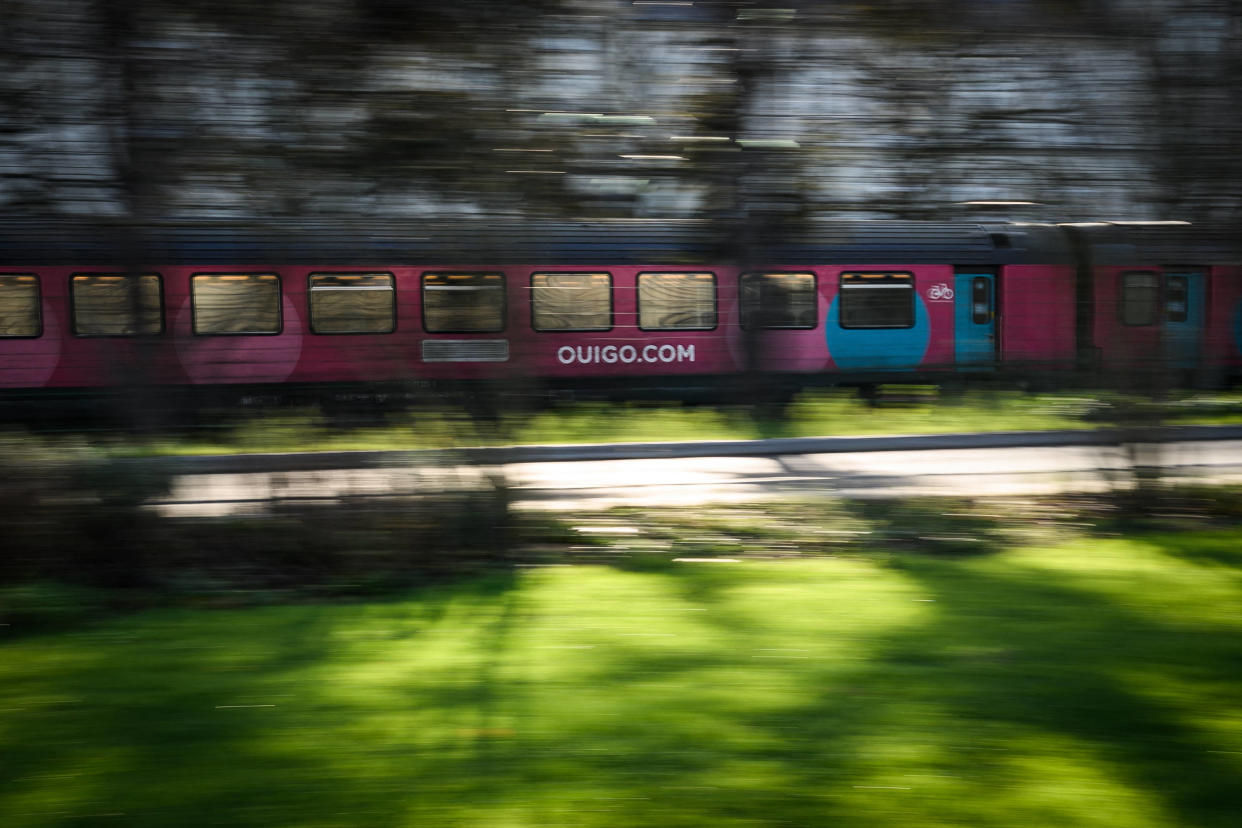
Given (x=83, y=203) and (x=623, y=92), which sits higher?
(x=623, y=92)

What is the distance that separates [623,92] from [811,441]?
249cm

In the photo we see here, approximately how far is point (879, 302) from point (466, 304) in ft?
35.1

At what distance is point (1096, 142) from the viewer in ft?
19.4

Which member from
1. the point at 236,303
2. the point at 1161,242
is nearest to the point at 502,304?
the point at 236,303

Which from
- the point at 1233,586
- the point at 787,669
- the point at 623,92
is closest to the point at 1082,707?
the point at 787,669

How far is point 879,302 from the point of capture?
14.7m

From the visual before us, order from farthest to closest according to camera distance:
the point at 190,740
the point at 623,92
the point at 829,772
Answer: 1. the point at 623,92
2. the point at 190,740
3. the point at 829,772

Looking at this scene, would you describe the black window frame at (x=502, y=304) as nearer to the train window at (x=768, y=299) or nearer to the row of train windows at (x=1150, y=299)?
the train window at (x=768, y=299)

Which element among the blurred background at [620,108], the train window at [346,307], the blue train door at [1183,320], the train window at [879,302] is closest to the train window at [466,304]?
the train window at [346,307]

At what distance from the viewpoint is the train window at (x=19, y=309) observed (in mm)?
5164

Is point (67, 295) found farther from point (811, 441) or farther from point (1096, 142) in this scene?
point (1096, 142)

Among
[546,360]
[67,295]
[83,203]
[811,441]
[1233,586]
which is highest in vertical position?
[83,203]

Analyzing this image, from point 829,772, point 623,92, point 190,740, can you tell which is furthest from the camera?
point 623,92

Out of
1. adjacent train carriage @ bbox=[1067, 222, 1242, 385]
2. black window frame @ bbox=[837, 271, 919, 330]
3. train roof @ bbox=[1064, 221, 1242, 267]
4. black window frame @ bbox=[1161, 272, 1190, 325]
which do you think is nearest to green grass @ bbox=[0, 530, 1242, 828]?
adjacent train carriage @ bbox=[1067, 222, 1242, 385]
